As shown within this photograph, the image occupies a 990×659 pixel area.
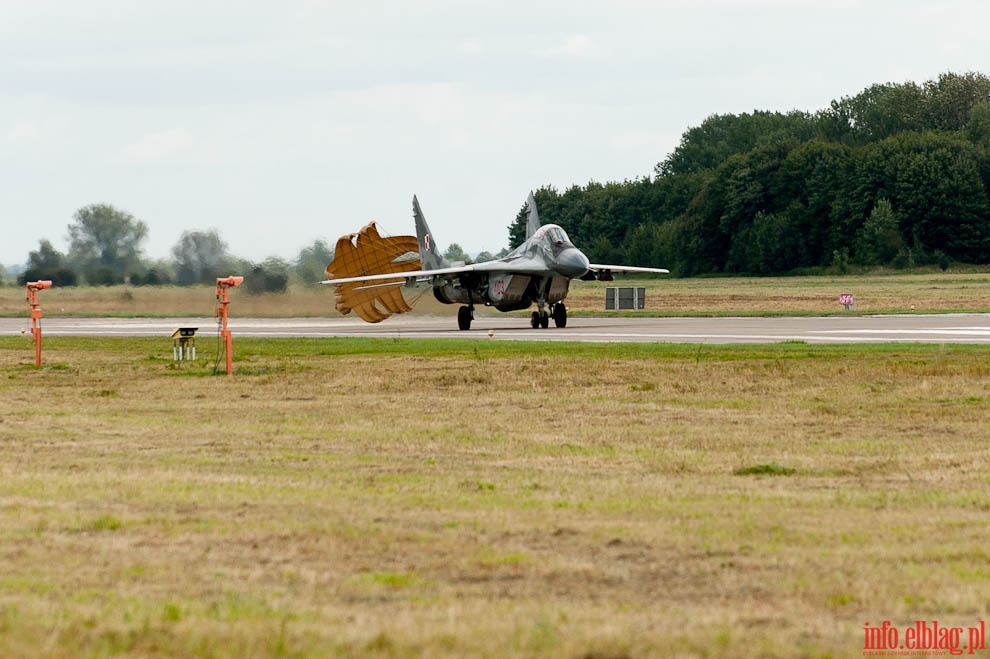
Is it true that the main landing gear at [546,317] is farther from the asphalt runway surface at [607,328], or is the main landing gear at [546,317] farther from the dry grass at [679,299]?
the dry grass at [679,299]

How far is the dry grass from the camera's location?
53219 mm

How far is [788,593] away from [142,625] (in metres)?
3.43

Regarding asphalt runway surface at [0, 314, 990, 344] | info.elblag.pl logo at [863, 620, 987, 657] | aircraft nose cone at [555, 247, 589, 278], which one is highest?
aircraft nose cone at [555, 247, 589, 278]

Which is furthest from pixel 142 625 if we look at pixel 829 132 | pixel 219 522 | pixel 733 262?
pixel 829 132

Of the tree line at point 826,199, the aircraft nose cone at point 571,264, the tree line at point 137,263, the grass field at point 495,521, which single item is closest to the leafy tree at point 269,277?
the tree line at point 137,263

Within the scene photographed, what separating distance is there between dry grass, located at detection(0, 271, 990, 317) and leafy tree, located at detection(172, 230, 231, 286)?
745 mm

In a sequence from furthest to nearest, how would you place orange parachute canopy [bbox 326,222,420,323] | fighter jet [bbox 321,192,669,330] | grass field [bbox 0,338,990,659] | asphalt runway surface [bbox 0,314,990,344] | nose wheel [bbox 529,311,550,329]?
orange parachute canopy [bbox 326,222,420,323], nose wheel [bbox 529,311,550,329], fighter jet [bbox 321,192,669,330], asphalt runway surface [bbox 0,314,990,344], grass field [bbox 0,338,990,659]

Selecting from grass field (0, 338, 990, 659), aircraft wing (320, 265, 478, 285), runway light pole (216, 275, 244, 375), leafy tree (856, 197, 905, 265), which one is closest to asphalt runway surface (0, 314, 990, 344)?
aircraft wing (320, 265, 478, 285)

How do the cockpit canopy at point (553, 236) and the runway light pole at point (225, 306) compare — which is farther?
the cockpit canopy at point (553, 236)

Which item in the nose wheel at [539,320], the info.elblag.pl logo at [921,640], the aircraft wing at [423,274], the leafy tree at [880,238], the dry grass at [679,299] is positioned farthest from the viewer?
the leafy tree at [880,238]

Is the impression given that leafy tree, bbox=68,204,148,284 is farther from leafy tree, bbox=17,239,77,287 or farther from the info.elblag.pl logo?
the info.elblag.pl logo

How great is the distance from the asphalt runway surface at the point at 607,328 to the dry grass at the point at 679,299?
792 mm

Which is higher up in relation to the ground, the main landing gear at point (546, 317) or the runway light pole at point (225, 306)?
the runway light pole at point (225, 306)

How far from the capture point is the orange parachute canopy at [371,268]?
169ft
